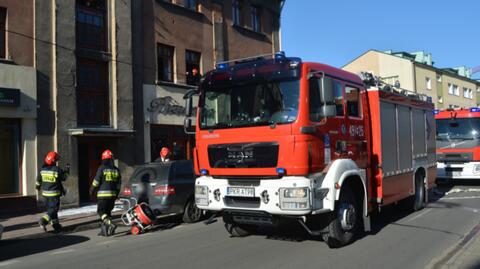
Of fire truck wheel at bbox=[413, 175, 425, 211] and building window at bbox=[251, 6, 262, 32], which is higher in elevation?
building window at bbox=[251, 6, 262, 32]

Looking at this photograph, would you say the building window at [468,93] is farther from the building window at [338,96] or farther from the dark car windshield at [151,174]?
the building window at [338,96]

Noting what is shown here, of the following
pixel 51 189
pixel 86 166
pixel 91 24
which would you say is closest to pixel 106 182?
pixel 51 189

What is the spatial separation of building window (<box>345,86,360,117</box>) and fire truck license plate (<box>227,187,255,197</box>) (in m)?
2.26

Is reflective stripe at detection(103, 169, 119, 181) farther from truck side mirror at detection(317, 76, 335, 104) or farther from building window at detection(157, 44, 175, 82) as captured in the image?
building window at detection(157, 44, 175, 82)

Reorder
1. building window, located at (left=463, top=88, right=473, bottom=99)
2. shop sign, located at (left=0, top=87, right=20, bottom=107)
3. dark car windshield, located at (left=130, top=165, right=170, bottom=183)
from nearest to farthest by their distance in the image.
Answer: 1. dark car windshield, located at (left=130, top=165, right=170, bottom=183)
2. shop sign, located at (left=0, top=87, right=20, bottom=107)
3. building window, located at (left=463, top=88, right=473, bottom=99)

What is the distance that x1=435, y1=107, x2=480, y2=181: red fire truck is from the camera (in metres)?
16.2

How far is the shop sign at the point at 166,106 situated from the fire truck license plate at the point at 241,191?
10.8 m

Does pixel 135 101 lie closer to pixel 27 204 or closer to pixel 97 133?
pixel 97 133

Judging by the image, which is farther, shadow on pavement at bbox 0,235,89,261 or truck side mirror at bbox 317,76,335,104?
shadow on pavement at bbox 0,235,89,261

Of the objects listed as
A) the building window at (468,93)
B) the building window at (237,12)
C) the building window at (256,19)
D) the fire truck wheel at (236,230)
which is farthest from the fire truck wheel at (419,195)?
the building window at (468,93)

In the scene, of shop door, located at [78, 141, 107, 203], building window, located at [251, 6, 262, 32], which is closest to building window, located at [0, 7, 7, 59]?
shop door, located at [78, 141, 107, 203]

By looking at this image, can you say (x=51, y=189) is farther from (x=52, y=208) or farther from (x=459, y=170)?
(x=459, y=170)

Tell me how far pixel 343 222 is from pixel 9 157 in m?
10.7

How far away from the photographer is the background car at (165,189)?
10.8 m
